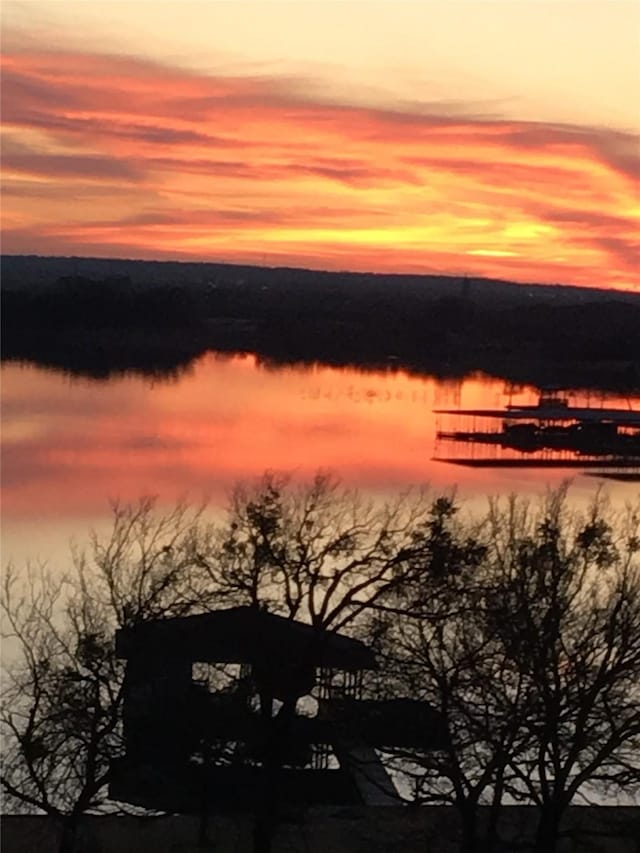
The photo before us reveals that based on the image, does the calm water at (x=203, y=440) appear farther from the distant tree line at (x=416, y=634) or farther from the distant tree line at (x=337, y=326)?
the distant tree line at (x=416, y=634)

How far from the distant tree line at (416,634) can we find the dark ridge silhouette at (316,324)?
2.69 meters

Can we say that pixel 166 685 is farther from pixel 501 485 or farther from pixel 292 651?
pixel 501 485

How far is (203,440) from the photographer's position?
1355 cm

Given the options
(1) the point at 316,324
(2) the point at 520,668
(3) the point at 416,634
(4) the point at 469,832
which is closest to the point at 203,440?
(1) the point at 316,324

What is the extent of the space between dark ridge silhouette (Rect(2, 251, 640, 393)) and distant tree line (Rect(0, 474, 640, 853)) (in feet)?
8.82

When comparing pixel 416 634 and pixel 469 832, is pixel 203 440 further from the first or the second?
pixel 469 832

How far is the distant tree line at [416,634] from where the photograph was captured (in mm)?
8391

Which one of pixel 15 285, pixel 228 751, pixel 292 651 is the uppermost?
pixel 15 285

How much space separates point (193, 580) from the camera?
8914 mm

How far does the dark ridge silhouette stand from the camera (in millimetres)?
11828

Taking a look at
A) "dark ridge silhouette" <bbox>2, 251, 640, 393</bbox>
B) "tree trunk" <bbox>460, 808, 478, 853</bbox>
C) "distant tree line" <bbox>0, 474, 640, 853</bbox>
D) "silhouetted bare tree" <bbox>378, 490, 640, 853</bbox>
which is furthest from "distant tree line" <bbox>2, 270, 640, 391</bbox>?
"tree trunk" <bbox>460, 808, 478, 853</bbox>

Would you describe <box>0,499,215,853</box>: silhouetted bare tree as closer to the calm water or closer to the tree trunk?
the calm water

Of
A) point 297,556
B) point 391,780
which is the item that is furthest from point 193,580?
point 391,780

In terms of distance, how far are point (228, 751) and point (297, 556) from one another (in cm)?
127
